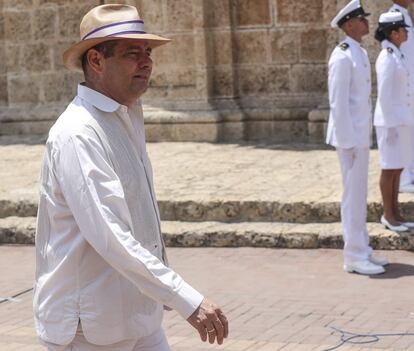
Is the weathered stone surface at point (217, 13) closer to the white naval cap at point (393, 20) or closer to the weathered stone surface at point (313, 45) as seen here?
the weathered stone surface at point (313, 45)

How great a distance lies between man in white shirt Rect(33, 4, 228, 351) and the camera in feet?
11.8

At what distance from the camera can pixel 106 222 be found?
3.59 m

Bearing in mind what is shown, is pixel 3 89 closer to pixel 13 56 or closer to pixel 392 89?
pixel 13 56

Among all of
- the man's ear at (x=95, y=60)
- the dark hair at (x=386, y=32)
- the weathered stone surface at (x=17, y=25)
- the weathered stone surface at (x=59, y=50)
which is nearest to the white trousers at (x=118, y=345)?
the man's ear at (x=95, y=60)

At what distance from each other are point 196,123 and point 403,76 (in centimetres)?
538

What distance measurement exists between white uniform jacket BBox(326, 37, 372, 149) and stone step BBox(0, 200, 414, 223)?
4.50ft

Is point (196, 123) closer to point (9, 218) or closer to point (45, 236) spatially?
point (9, 218)

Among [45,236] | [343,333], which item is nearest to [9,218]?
[343,333]

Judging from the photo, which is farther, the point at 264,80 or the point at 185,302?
the point at 264,80

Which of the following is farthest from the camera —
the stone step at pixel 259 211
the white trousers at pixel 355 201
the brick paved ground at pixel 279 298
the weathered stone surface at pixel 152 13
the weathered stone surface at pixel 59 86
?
the weathered stone surface at pixel 59 86

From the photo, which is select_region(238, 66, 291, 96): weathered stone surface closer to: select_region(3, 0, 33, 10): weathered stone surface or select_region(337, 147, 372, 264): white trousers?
select_region(3, 0, 33, 10): weathered stone surface

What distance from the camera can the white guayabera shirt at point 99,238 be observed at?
3.58 meters

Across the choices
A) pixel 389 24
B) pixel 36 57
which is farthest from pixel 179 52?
pixel 389 24

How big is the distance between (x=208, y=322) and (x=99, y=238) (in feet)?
1.47
